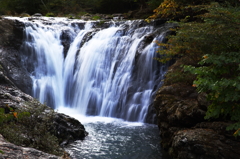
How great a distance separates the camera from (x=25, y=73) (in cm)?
1473

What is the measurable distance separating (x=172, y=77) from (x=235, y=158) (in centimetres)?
401

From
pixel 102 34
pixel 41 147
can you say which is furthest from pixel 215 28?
pixel 102 34

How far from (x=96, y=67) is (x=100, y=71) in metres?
0.44

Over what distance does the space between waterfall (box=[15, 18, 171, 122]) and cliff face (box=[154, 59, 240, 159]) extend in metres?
3.41

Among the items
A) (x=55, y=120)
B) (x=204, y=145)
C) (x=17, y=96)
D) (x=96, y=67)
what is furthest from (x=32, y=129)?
(x=96, y=67)

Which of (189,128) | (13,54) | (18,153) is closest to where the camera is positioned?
(18,153)

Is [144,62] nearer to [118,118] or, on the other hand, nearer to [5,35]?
[118,118]

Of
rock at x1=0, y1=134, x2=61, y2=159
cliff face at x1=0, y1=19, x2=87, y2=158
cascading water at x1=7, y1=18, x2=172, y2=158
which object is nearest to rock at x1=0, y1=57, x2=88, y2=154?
cliff face at x1=0, y1=19, x2=87, y2=158

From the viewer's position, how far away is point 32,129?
21.3 feet

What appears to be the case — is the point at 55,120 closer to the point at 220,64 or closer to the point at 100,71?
the point at 220,64

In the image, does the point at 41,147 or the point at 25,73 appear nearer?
the point at 41,147

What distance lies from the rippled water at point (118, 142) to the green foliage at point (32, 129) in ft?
3.82

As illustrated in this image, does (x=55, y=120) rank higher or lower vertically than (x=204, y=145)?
higher

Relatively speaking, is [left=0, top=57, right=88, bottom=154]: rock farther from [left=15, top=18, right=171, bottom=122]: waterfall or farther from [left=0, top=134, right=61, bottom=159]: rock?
[left=15, top=18, right=171, bottom=122]: waterfall
